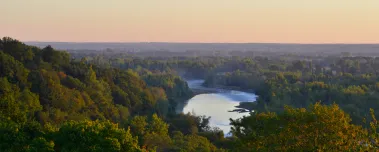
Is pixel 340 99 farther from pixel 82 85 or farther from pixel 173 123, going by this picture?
pixel 82 85

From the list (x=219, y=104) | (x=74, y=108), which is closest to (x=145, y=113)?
(x=74, y=108)

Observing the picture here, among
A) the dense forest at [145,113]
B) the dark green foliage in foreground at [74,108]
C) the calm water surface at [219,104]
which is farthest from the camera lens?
the calm water surface at [219,104]

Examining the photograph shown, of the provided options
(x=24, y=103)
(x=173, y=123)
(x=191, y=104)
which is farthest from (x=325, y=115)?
(x=191, y=104)

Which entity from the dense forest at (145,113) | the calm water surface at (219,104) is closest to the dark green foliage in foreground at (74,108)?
the dense forest at (145,113)

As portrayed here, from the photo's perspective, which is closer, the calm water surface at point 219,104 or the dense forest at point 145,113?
the dense forest at point 145,113

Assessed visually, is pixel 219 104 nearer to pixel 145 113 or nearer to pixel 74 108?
pixel 145 113

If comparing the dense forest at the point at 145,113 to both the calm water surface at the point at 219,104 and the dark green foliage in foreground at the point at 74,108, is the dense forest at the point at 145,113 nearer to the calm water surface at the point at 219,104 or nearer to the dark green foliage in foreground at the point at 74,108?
the dark green foliage in foreground at the point at 74,108
